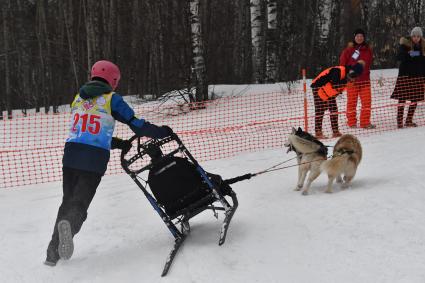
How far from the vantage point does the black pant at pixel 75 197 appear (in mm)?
3590

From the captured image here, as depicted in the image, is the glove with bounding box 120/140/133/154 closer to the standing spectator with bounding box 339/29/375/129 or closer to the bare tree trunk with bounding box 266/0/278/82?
the standing spectator with bounding box 339/29/375/129

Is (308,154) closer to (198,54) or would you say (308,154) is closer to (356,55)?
(356,55)

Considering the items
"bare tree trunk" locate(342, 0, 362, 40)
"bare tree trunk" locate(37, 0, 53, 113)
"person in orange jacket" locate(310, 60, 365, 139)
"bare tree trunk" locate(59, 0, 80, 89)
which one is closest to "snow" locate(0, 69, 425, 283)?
"person in orange jacket" locate(310, 60, 365, 139)

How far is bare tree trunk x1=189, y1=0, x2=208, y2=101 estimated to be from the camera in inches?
453

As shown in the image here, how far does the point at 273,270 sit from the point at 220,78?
21.2 metres

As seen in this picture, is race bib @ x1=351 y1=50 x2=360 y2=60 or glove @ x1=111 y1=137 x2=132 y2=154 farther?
race bib @ x1=351 y1=50 x2=360 y2=60

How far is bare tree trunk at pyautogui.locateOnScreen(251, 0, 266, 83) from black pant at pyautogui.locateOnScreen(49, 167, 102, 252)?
11.1m

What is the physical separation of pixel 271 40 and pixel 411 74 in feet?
19.3

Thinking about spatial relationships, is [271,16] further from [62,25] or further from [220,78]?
[62,25]

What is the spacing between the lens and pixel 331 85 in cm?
752

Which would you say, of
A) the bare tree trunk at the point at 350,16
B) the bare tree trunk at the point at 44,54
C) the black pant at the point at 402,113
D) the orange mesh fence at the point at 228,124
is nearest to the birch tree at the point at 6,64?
the bare tree trunk at the point at 44,54

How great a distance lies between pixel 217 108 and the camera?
11.7 metres

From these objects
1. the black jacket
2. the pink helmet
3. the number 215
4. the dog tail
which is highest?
the black jacket

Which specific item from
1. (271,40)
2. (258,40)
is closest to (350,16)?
(258,40)
